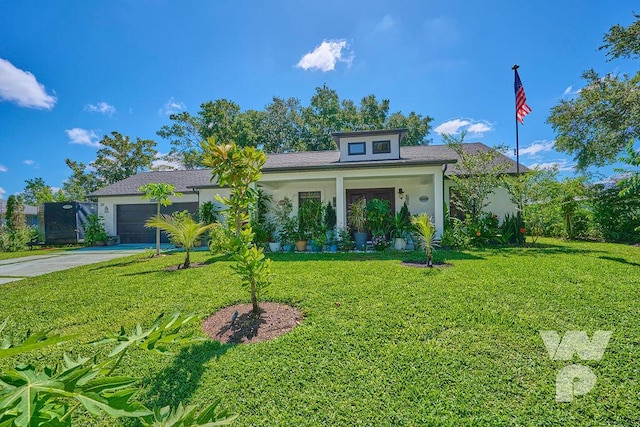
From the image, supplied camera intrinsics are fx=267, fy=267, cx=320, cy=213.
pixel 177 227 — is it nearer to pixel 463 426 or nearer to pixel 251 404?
pixel 251 404

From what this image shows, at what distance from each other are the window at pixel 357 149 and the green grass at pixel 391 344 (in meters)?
7.69

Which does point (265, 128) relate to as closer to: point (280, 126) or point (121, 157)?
point (280, 126)

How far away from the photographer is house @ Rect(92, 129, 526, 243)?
1037 centimetres

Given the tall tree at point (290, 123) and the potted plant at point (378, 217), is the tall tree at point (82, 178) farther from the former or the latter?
the potted plant at point (378, 217)

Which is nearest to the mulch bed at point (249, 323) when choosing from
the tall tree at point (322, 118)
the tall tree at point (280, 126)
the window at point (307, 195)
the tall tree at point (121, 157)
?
the window at point (307, 195)

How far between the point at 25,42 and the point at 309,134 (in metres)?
19.3

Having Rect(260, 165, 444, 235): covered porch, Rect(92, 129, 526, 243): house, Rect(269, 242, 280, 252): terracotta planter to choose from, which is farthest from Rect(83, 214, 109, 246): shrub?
Rect(269, 242, 280, 252): terracotta planter

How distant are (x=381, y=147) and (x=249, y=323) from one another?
35.5 feet

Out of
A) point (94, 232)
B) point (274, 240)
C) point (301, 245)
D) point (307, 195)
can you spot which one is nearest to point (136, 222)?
point (94, 232)

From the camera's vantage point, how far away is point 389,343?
342 cm

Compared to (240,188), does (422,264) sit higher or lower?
lower

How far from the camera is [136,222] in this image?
16391 millimetres

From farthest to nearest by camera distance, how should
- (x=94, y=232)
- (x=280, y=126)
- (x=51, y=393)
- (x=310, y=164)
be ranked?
(x=280, y=126) → (x=94, y=232) → (x=310, y=164) → (x=51, y=393)

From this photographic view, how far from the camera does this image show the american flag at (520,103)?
37.9 feet
